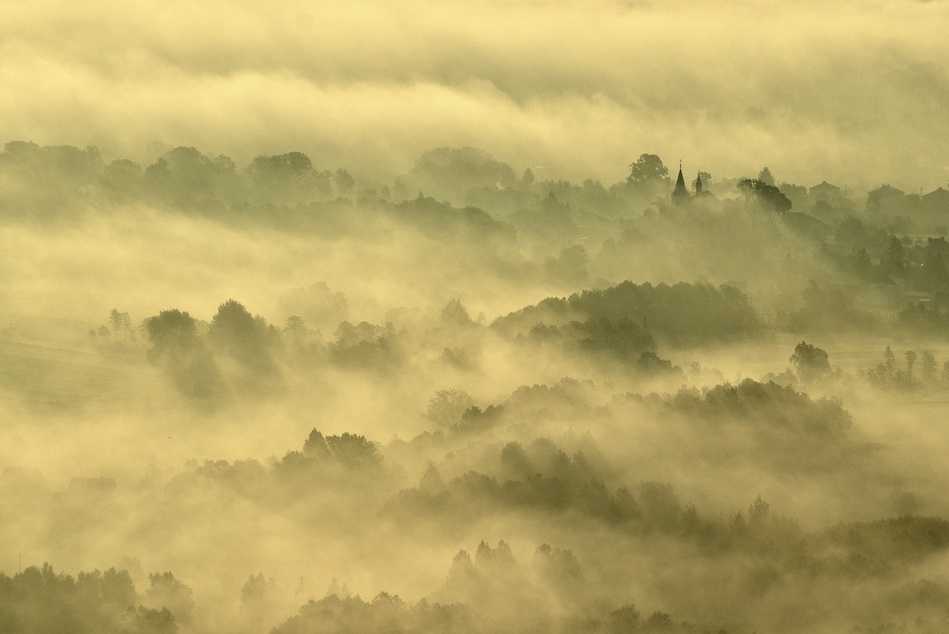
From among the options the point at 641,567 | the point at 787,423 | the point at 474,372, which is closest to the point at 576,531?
the point at 641,567

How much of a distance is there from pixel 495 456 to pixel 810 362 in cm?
3561

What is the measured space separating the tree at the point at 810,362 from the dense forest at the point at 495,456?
295mm

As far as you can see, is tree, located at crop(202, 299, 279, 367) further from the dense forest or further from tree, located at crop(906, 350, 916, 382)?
tree, located at crop(906, 350, 916, 382)

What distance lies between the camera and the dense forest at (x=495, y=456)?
97375mm

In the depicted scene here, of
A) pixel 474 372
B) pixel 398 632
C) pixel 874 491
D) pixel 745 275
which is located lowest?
pixel 398 632

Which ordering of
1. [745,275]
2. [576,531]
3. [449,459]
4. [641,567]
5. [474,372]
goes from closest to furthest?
1. [641,567]
2. [576,531]
3. [449,459]
4. [474,372]
5. [745,275]

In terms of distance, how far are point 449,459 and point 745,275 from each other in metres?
73.0

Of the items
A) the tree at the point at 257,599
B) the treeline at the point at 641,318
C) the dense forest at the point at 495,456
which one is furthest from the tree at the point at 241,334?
the tree at the point at 257,599

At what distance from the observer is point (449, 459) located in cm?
12444

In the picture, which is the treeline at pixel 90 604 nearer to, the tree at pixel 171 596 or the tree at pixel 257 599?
the tree at pixel 171 596

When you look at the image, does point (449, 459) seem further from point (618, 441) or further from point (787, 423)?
point (787, 423)

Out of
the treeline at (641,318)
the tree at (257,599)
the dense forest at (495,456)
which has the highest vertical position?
the treeline at (641,318)

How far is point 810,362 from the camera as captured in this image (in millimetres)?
141500

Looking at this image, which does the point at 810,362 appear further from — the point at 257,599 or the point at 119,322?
the point at 119,322
